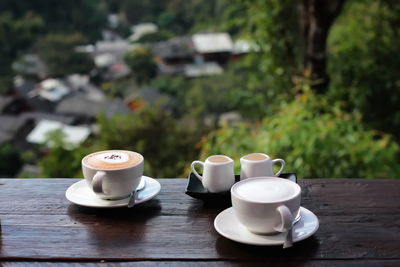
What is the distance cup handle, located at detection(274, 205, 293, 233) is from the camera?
81 cm


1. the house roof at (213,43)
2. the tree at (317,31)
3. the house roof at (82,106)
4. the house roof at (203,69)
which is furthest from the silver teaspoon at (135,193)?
the house roof at (213,43)

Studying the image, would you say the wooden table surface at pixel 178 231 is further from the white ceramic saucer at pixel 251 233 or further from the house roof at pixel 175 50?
the house roof at pixel 175 50

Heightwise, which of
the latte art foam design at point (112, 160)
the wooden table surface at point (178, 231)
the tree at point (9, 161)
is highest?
the latte art foam design at point (112, 160)

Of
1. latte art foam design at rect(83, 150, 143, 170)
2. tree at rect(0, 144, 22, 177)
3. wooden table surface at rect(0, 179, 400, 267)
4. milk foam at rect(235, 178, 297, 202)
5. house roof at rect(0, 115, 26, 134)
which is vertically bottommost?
tree at rect(0, 144, 22, 177)

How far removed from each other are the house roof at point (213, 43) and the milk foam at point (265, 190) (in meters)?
20.0

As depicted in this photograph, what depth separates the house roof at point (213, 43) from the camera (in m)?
20.7

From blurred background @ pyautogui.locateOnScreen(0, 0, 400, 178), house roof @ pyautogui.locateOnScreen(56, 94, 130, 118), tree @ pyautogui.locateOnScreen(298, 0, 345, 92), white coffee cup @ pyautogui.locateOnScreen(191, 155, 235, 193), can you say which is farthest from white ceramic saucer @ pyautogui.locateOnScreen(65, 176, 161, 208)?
house roof @ pyautogui.locateOnScreen(56, 94, 130, 118)

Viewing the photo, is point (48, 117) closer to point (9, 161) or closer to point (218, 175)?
point (9, 161)

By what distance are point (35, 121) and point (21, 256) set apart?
16346mm

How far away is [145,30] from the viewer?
23312mm

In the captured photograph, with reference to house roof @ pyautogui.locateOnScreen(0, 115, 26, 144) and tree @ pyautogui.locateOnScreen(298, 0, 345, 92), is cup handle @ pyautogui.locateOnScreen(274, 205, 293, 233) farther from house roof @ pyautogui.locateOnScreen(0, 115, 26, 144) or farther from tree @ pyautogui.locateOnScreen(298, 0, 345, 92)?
house roof @ pyautogui.locateOnScreen(0, 115, 26, 144)

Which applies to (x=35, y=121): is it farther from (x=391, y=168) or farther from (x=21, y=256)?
(x=21, y=256)

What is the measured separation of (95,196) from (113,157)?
0.09m

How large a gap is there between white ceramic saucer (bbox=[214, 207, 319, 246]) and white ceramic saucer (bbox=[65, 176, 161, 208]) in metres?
0.18
